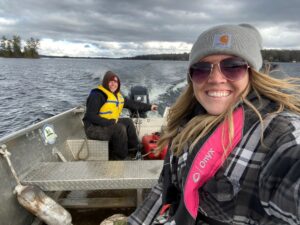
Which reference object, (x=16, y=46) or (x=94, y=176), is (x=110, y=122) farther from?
(x=16, y=46)

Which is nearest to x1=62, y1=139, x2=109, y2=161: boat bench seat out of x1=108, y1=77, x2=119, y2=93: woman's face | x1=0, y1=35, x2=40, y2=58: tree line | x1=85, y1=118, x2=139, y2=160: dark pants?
x1=85, y1=118, x2=139, y2=160: dark pants

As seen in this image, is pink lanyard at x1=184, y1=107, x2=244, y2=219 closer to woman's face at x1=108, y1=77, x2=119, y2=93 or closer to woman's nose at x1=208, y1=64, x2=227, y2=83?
woman's nose at x1=208, y1=64, x2=227, y2=83

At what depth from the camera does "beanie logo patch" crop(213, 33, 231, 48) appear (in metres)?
1.07

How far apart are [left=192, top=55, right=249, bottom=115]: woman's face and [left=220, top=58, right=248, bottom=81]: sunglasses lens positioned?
0.01 meters

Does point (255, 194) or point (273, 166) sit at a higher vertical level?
point (273, 166)

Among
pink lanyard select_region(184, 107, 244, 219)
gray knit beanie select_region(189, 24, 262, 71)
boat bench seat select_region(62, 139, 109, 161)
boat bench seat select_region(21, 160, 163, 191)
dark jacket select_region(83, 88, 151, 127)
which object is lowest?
boat bench seat select_region(62, 139, 109, 161)

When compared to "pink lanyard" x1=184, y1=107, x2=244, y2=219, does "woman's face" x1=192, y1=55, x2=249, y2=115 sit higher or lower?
higher

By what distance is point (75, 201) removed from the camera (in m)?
3.03

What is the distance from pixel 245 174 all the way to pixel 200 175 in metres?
0.15

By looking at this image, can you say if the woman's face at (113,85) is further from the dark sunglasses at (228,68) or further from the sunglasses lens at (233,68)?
the sunglasses lens at (233,68)

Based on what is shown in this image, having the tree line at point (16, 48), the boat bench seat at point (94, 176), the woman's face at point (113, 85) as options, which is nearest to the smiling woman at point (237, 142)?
the boat bench seat at point (94, 176)

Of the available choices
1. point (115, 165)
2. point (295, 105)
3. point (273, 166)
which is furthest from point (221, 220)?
point (115, 165)

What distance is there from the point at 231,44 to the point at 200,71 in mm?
170

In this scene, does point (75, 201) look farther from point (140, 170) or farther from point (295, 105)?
point (295, 105)
